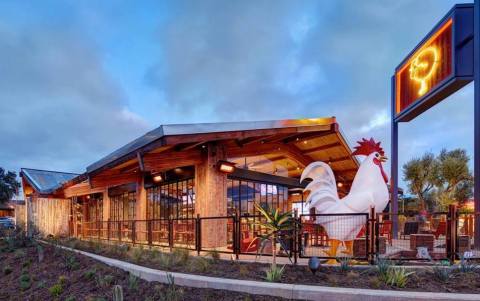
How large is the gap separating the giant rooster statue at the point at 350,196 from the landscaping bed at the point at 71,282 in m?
3.11

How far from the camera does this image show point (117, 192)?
61.0 feet

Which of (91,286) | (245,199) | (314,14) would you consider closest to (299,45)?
(314,14)

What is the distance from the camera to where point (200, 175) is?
458 inches

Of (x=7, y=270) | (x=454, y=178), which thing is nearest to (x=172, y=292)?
(x=7, y=270)

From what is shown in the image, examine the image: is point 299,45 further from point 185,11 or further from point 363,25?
point 185,11

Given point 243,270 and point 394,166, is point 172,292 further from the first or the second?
point 394,166

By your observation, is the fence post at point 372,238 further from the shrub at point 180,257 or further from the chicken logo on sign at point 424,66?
the chicken logo on sign at point 424,66

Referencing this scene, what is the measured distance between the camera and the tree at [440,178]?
24.1 meters

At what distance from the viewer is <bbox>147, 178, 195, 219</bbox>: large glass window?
13.2m

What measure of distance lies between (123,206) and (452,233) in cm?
1586

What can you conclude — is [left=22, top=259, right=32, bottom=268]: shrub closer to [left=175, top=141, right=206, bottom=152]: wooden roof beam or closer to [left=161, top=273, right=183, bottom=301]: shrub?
[left=175, top=141, right=206, bottom=152]: wooden roof beam

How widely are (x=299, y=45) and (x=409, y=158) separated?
12.6m

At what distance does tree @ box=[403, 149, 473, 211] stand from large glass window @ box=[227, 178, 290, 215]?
13061mm

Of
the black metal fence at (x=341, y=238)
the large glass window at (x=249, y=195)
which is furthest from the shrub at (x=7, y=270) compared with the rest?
the large glass window at (x=249, y=195)
